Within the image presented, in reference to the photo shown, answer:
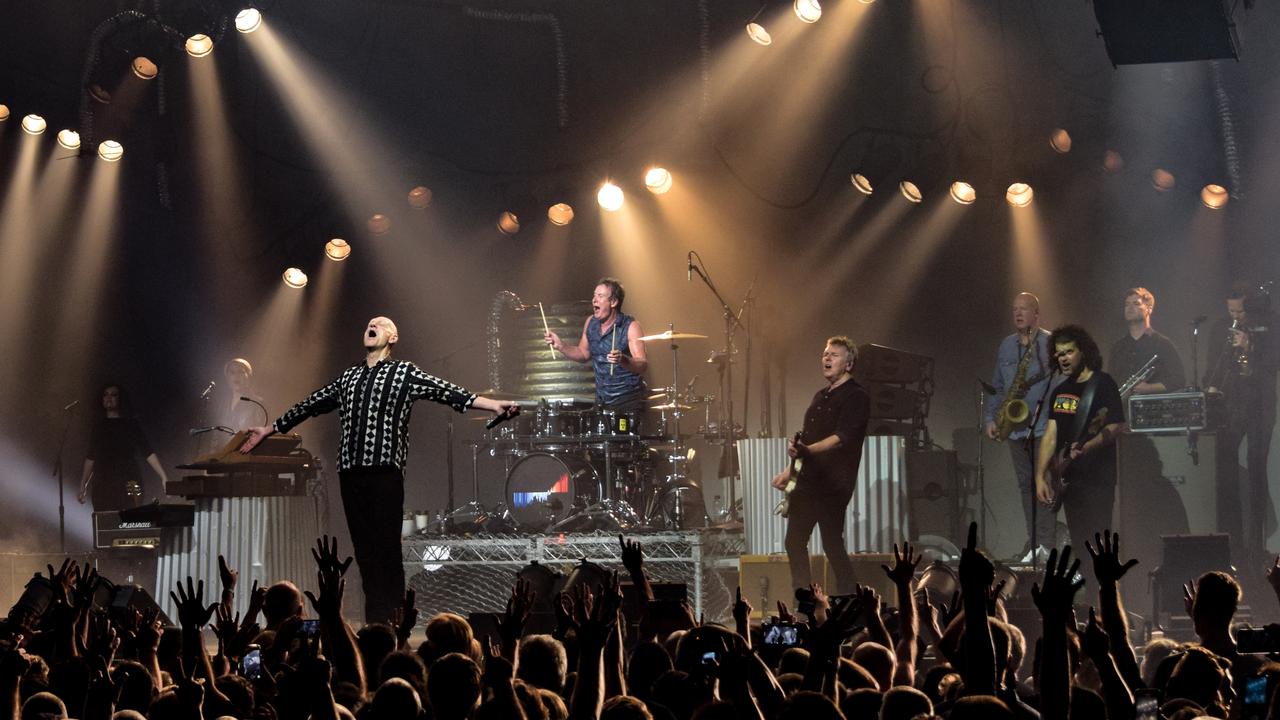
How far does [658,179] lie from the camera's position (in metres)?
13.8

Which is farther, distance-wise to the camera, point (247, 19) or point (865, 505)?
point (247, 19)

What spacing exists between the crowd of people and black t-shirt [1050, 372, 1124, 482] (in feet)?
12.8

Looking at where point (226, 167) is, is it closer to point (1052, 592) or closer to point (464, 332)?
point (464, 332)

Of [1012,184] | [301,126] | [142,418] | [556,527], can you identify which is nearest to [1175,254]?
[1012,184]

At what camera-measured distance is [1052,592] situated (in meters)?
3.08

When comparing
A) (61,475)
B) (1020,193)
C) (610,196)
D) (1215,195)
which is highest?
(610,196)

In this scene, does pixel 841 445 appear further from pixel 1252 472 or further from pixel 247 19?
pixel 247 19

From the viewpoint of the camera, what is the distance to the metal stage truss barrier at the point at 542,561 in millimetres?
10484

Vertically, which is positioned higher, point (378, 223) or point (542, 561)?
point (378, 223)

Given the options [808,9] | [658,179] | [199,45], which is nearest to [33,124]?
[199,45]

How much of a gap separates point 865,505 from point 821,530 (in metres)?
1.82

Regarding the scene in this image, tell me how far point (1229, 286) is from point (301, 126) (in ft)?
29.6

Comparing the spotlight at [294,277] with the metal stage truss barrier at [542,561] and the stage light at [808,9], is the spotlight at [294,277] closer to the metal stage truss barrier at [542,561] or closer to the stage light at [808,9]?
the metal stage truss barrier at [542,561]

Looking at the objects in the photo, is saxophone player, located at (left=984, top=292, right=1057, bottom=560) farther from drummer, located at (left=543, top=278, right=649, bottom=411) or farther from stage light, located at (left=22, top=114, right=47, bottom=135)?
stage light, located at (left=22, top=114, right=47, bottom=135)
